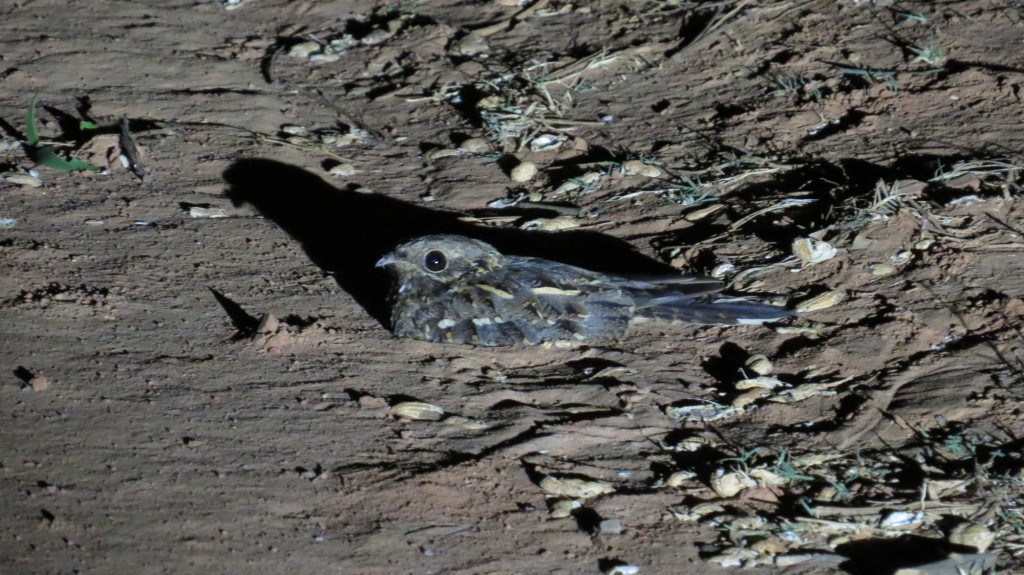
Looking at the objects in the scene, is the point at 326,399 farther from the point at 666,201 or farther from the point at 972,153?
the point at 972,153

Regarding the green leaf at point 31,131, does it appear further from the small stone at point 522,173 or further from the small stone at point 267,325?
the small stone at point 522,173

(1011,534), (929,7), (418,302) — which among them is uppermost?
(929,7)

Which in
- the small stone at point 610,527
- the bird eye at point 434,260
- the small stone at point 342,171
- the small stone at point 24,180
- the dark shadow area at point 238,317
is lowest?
the small stone at point 610,527

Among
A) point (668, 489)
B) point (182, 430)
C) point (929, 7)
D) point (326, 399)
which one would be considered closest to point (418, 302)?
point (326, 399)

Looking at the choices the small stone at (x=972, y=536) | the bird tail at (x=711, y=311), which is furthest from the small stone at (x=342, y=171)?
the small stone at (x=972, y=536)

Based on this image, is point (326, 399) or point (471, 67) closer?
point (326, 399)

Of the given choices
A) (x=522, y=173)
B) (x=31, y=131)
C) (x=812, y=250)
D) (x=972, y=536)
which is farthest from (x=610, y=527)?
(x=31, y=131)

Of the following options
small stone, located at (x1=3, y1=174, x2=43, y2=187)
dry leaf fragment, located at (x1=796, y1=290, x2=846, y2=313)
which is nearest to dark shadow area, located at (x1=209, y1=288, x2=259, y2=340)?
small stone, located at (x1=3, y1=174, x2=43, y2=187)
